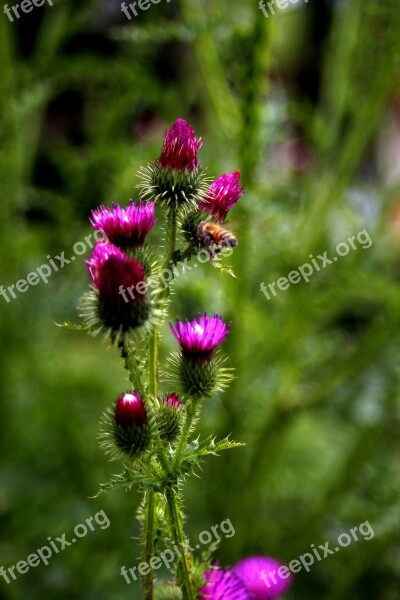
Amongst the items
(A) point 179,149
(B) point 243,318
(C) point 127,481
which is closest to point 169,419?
(C) point 127,481

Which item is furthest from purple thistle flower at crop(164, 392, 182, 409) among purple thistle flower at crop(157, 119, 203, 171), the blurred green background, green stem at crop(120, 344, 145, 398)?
the blurred green background

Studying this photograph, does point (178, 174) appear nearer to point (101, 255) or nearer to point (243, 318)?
point (101, 255)

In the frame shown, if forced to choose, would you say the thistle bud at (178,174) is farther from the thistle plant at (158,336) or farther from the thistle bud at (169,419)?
the thistle bud at (169,419)

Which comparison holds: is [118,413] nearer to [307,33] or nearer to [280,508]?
[280,508]

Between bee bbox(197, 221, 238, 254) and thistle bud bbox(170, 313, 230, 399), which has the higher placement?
bee bbox(197, 221, 238, 254)

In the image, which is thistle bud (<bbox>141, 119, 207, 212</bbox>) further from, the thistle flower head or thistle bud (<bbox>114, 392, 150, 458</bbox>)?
thistle bud (<bbox>114, 392, 150, 458</bbox>)

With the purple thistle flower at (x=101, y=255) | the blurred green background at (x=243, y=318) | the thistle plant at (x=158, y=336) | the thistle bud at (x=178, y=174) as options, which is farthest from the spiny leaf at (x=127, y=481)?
the blurred green background at (x=243, y=318)

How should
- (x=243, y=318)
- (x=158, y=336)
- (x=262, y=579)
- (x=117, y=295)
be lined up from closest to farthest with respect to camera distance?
1. (x=117, y=295)
2. (x=158, y=336)
3. (x=262, y=579)
4. (x=243, y=318)

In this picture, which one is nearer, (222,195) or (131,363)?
(131,363)

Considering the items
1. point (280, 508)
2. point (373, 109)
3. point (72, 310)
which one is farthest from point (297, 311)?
point (280, 508)
